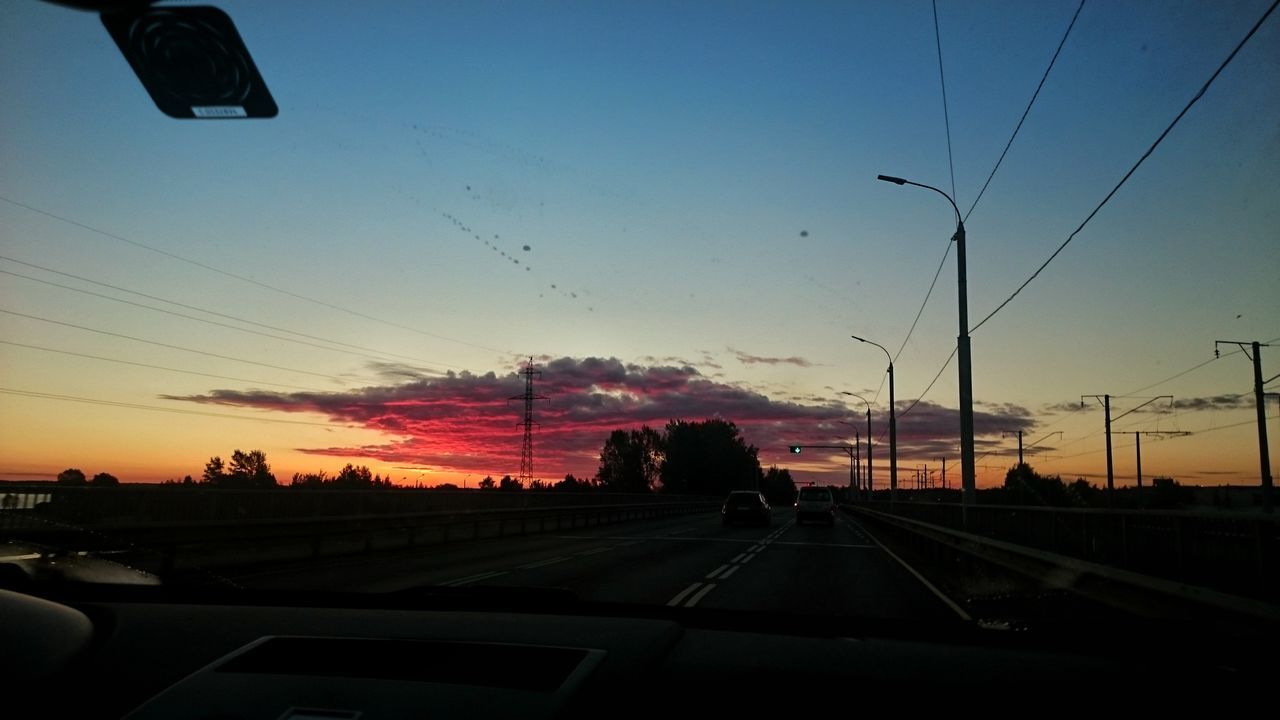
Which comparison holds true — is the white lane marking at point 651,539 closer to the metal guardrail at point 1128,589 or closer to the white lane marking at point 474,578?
the white lane marking at point 474,578

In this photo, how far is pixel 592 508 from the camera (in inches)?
1468

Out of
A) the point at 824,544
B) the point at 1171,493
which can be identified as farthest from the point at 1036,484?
the point at 824,544

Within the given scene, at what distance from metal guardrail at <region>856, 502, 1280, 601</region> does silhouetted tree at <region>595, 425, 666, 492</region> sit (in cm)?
12401

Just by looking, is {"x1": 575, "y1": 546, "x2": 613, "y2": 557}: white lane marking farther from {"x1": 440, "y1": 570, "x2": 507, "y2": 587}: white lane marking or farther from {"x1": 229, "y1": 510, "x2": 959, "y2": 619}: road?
{"x1": 440, "y1": 570, "x2": 507, "y2": 587}: white lane marking

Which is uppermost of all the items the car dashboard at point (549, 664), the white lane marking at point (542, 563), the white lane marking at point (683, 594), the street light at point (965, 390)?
the street light at point (965, 390)

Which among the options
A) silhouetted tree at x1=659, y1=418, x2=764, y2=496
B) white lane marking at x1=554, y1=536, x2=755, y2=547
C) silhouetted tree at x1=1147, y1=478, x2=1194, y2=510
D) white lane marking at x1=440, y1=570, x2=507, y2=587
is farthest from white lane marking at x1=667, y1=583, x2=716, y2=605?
silhouetted tree at x1=659, y1=418, x2=764, y2=496

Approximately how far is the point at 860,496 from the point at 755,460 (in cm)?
6824

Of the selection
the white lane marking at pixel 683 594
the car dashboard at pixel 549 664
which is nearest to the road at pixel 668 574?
the white lane marking at pixel 683 594

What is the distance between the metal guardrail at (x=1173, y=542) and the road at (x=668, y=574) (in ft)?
6.40

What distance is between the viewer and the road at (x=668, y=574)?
1170 centimetres

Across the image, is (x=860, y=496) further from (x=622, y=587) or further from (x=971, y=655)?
(x=971, y=655)

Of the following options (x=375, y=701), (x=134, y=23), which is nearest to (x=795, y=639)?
(x=375, y=701)

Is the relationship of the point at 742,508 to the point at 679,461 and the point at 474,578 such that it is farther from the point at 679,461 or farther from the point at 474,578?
the point at 679,461

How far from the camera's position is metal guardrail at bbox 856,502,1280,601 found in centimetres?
696
